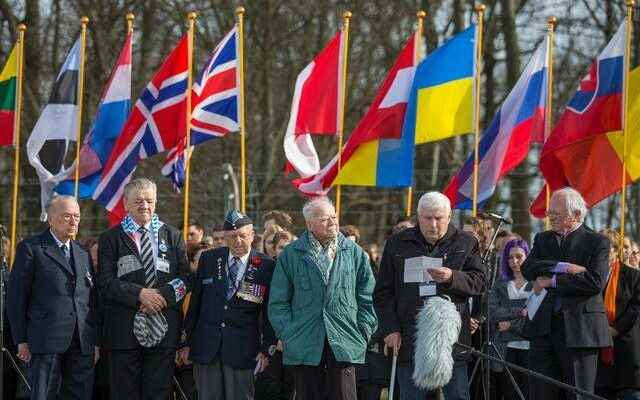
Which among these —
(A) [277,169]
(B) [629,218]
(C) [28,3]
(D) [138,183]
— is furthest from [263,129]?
(D) [138,183]

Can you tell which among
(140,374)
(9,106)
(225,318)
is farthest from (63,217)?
(9,106)

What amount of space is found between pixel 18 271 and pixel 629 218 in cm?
1619

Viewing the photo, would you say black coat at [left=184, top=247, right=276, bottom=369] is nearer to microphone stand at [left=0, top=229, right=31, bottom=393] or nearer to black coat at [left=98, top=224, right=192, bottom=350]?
black coat at [left=98, top=224, right=192, bottom=350]

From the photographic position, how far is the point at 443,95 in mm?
13789

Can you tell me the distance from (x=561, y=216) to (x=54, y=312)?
3.87 meters

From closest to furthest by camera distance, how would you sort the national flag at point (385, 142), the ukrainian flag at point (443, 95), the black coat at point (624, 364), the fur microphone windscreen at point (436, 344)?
the fur microphone windscreen at point (436, 344) → the black coat at point (624, 364) → the ukrainian flag at point (443, 95) → the national flag at point (385, 142)

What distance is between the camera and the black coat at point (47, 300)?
34.2 ft

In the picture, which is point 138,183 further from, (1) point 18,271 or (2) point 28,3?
(2) point 28,3

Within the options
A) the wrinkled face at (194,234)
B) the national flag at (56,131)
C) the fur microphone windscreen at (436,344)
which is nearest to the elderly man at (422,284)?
the fur microphone windscreen at (436,344)

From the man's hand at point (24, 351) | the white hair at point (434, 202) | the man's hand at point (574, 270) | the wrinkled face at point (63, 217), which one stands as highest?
the white hair at point (434, 202)

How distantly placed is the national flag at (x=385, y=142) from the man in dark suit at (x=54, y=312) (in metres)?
3.99

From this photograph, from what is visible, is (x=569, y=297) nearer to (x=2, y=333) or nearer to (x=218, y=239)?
(x=218, y=239)

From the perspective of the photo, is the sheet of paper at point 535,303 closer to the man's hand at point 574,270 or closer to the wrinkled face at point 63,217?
the man's hand at point 574,270

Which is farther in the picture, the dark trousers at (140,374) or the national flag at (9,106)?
the national flag at (9,106)
